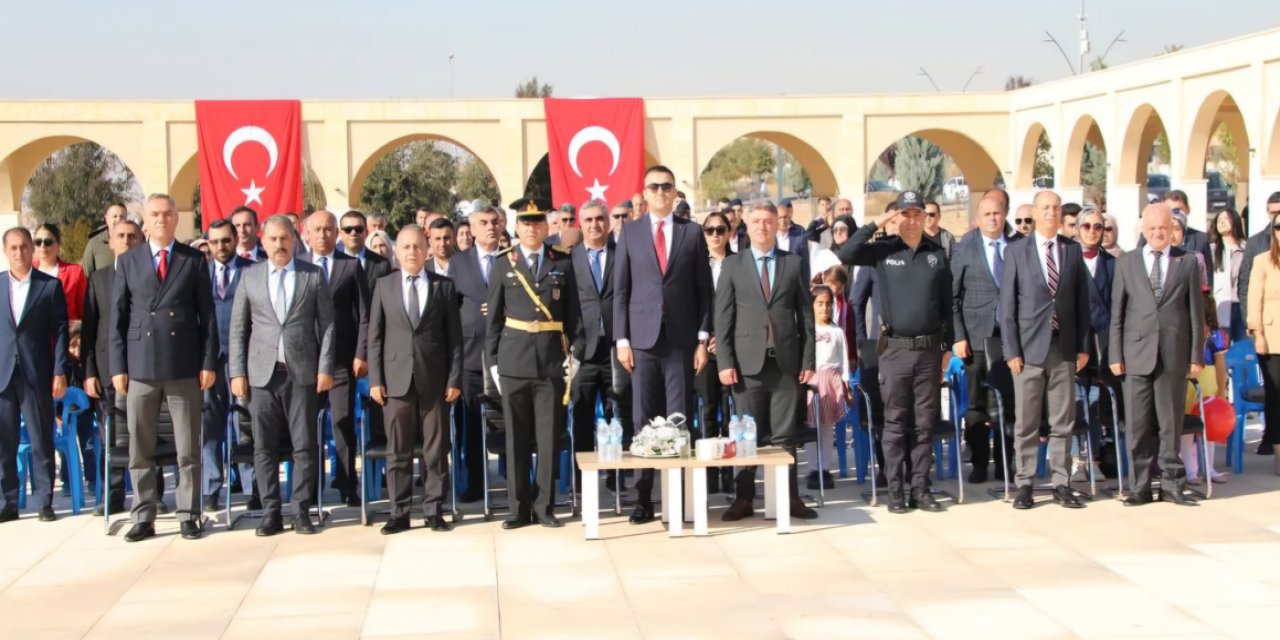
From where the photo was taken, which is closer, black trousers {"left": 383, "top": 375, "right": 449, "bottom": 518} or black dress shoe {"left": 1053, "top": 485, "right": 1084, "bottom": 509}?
black trousers {"left": 383, "top": 375, "right": 449, "bottom": 518}

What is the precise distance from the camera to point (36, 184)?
44.3m

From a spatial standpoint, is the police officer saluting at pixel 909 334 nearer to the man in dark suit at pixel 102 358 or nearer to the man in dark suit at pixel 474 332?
the man in dark suit at pixel 474 332

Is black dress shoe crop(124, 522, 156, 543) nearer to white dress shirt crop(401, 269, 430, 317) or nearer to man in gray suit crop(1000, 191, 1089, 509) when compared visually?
white dress shirt crop(401, 269, 430, 317)

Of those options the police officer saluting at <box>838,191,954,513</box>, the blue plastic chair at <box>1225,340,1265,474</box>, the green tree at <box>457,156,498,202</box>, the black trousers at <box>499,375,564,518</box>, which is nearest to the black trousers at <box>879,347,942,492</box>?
the police officer saluting at <box>838,191,954,513</box>

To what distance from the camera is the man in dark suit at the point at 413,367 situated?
7500 millimetres

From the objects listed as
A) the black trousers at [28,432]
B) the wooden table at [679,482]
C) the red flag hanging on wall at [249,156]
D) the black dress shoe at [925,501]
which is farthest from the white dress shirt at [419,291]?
the red flag hanging on wall at [249,156]

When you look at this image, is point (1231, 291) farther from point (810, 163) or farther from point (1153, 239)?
point (810, 163)

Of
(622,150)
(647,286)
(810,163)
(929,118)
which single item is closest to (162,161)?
(622,150)

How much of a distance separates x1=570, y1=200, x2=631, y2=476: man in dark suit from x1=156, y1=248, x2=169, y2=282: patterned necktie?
7.66 ft

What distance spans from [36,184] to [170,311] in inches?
1609

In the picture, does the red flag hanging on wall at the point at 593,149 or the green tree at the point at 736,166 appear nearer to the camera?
the red flag hanging on wall at the point at 593,149

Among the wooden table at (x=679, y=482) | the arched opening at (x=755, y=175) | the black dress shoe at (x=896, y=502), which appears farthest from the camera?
the arched opening at (x=755, y=175)

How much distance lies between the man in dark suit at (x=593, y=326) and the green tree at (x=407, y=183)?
36.0 meters

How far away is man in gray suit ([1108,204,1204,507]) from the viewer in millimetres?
7816
